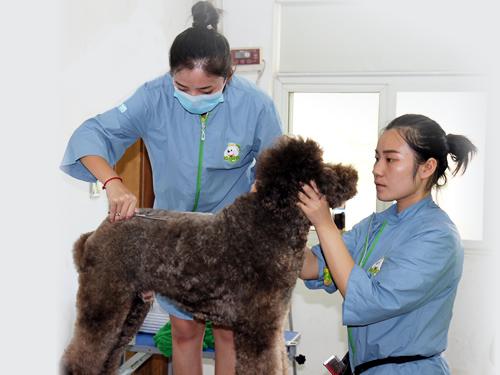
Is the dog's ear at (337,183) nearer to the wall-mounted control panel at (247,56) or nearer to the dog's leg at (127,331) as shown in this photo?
the dog's leg at (127,331)

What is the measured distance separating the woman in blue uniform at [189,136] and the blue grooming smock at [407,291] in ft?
1.35

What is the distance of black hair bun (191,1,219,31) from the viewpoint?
1363 millimetres

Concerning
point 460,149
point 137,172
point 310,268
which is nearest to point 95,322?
point 310,268

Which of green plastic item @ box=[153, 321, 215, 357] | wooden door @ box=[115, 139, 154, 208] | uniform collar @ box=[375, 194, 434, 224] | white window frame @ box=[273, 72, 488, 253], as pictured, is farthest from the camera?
white window frame @ box=[273, 72, 488, 253]

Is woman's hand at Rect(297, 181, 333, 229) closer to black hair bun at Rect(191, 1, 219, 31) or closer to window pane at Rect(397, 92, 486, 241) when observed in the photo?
black hair bun at Rect(191, 1, 219, 31)

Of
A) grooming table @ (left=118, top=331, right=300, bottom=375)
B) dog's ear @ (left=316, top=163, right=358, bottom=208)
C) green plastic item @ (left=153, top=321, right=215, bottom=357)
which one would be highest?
dog's ear @ (left=316, top=163, right=358, bottom=208)

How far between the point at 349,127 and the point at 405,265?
2.08 meters

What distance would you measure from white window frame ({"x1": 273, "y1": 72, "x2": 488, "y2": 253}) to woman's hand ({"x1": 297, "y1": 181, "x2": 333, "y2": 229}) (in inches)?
84.1

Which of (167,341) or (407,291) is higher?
(407,291)

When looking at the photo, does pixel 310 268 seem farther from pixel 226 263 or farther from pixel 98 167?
pixel 98 167

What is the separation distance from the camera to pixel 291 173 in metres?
1.17

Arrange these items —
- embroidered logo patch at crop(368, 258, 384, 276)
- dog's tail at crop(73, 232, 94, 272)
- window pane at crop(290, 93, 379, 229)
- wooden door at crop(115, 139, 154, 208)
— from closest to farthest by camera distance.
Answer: dog's tail at crop(73, 232, 94, 272) < embroidered logo patch at crop(368, 258, 384, 276) < wooden door at crop(115, 139, 154, 208) < window pane at crop(290, 93, 379, 229)

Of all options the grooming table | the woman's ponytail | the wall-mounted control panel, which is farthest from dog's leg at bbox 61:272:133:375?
the wall-mounted control panel

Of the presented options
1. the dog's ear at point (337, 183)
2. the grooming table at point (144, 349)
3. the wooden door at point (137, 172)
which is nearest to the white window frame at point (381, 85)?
the wooden door at point (137, 172)
